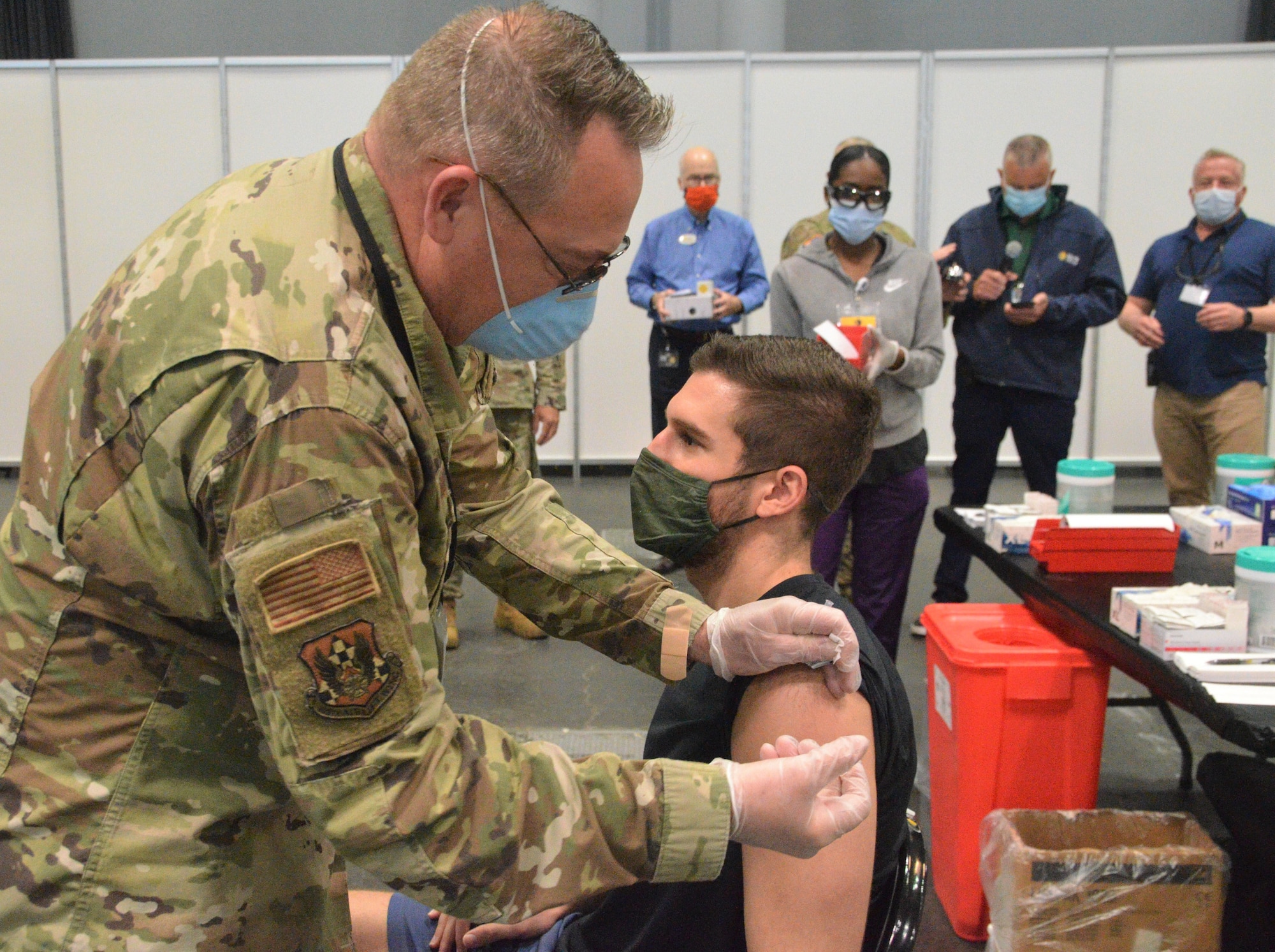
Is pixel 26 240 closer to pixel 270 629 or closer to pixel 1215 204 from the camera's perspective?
pixel 1215 204

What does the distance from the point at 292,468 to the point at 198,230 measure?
0.25 meters

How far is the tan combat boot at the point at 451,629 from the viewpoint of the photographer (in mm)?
3799

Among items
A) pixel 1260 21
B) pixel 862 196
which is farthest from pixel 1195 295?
pixel 1260 21

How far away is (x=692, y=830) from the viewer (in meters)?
0.90

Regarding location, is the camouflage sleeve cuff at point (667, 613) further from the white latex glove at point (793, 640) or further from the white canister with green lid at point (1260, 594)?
the white canister with green lid at point (1260, 594)

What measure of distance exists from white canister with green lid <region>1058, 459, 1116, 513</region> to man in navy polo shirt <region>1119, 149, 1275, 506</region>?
1574 millimetres

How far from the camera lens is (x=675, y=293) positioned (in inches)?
169

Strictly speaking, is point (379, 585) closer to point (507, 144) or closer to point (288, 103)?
point (507, 144)

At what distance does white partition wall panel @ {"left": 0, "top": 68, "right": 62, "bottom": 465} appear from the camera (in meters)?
6.29

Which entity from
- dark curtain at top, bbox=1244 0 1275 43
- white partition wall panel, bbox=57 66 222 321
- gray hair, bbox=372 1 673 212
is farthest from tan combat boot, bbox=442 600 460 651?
dark curtain at top, bbox=1244 0 1275 43

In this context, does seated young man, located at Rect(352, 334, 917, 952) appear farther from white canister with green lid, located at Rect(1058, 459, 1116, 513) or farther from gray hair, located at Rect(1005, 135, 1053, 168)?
gray hair, located at Rect(1005, 135, 1053, 168)

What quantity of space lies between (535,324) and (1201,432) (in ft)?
11.9

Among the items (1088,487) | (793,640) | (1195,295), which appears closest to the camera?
(793,640)

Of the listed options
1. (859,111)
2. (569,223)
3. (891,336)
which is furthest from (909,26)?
(569,223)
